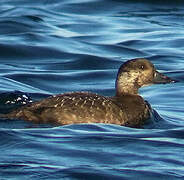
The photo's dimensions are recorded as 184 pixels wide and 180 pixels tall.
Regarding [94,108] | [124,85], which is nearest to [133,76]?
[124,85]

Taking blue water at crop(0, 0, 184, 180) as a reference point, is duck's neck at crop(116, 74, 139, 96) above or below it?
above

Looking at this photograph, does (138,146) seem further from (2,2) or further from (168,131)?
(2,2)

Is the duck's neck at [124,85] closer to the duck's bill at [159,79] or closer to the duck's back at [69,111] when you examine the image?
the duck's bill at [159,79]

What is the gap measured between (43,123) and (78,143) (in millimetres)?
1001

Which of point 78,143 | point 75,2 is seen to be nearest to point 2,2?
point 75,2

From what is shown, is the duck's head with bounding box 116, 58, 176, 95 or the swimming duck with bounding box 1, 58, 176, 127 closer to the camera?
the swimming duck with bounding box 1, 58, 176, 127

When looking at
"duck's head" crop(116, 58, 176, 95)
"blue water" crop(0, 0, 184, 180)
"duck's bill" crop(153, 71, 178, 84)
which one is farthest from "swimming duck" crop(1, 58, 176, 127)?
"duck's bill" crop(153, 71, 178, 84)

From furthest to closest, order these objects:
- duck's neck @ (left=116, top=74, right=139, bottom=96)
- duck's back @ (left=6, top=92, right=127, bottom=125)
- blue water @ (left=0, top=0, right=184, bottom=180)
→ duck's neck @ (left=116, top=74, right=139, bottom=96)
duck's back @ (left=6, top=92, right=127, bottom=125)
blue water @ (left=0, top=0, right=184, bottom=180)

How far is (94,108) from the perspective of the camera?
12.1m

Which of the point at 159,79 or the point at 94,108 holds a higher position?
the point at 159,79

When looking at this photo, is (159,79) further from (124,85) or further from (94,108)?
(94,108)

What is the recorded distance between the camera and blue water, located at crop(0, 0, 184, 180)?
33.1ft

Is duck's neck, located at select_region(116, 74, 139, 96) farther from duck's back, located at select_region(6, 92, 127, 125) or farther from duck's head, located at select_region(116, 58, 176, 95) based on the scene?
duck's back, located at select_region(6, 92, 127, 125)

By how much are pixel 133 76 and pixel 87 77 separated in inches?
147
